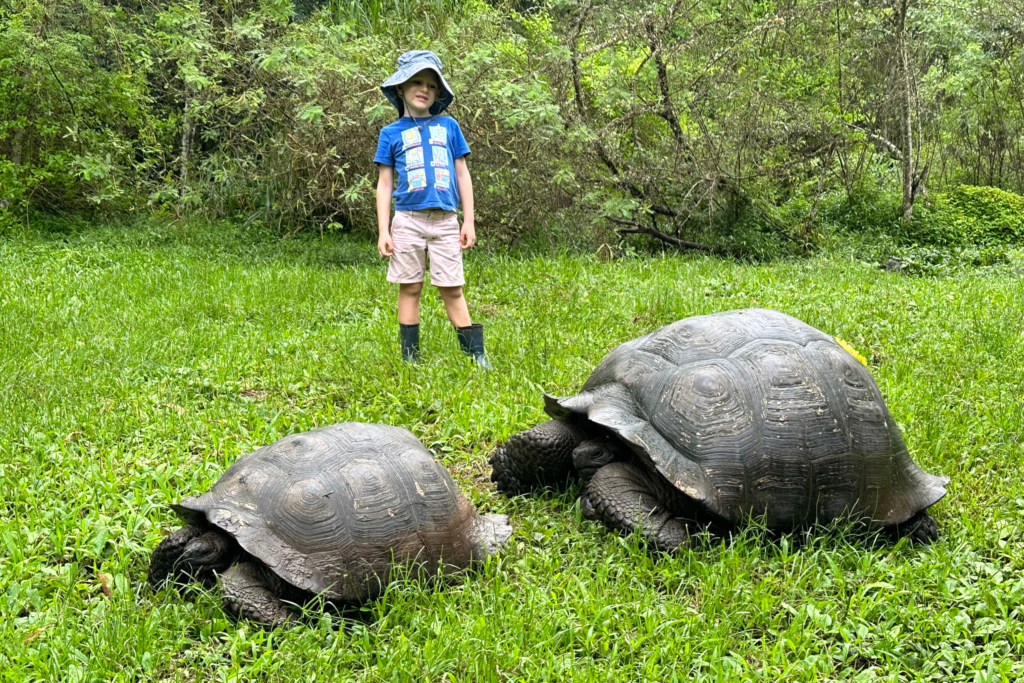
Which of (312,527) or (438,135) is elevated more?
(438,135)

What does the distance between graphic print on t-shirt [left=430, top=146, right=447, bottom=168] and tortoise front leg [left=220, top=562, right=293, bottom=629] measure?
136 inches

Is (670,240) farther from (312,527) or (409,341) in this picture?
(312,527)

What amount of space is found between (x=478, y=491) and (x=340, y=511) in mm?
1190

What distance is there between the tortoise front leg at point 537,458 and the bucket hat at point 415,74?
107 inches

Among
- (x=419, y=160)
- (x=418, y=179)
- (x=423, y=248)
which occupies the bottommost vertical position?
(x=423, y=248)

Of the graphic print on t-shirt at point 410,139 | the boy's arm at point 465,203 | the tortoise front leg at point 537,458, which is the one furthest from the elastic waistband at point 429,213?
the tortoise front leg at point 537,458

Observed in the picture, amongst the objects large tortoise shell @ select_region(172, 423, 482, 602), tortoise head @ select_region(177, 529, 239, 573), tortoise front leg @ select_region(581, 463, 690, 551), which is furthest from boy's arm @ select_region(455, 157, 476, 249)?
tortoise head @ select_region(177, 529, 239, 573)

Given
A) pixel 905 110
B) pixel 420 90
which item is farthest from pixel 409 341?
pixel 905 110

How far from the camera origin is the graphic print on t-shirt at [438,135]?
19.0ft

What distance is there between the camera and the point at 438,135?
19.1 feet

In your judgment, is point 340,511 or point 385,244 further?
point 385,244

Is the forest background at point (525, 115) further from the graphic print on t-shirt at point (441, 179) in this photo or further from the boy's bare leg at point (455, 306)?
the boy's bare leg at point (455, 306)

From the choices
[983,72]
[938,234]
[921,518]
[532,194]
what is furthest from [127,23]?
[983,72]

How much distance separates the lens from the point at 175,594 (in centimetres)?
295
